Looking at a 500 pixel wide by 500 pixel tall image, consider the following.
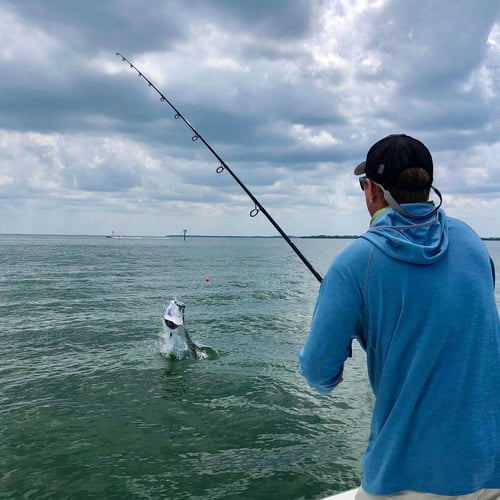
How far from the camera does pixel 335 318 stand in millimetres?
2061

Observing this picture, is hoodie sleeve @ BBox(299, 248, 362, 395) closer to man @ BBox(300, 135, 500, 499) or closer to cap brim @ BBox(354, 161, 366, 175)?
man @ BBox(300, 135, 500, 499)

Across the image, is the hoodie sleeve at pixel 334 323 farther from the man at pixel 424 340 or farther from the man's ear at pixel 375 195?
the man's ear at pixel 375 195

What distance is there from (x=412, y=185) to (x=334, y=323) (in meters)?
0.74

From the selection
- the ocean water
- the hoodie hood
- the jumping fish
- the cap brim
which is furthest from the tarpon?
the hoodie hood

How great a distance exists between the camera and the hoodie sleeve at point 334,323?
2014 mm

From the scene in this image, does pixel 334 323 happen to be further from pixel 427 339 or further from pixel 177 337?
pixel 177 337

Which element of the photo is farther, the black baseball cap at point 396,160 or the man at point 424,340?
the black baseball cap at point 396,160

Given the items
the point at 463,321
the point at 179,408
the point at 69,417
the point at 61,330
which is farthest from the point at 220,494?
the point at 61,330

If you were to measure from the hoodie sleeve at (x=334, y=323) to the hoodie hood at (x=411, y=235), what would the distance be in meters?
0.17

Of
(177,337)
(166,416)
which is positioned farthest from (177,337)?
(166,416)

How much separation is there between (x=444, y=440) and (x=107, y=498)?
5.82m

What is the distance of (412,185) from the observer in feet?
7.18

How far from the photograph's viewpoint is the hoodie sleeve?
6.61 ft

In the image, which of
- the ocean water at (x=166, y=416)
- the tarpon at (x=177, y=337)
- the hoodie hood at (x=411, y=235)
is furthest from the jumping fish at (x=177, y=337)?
the hoodie hood at (x=411, y=235)
